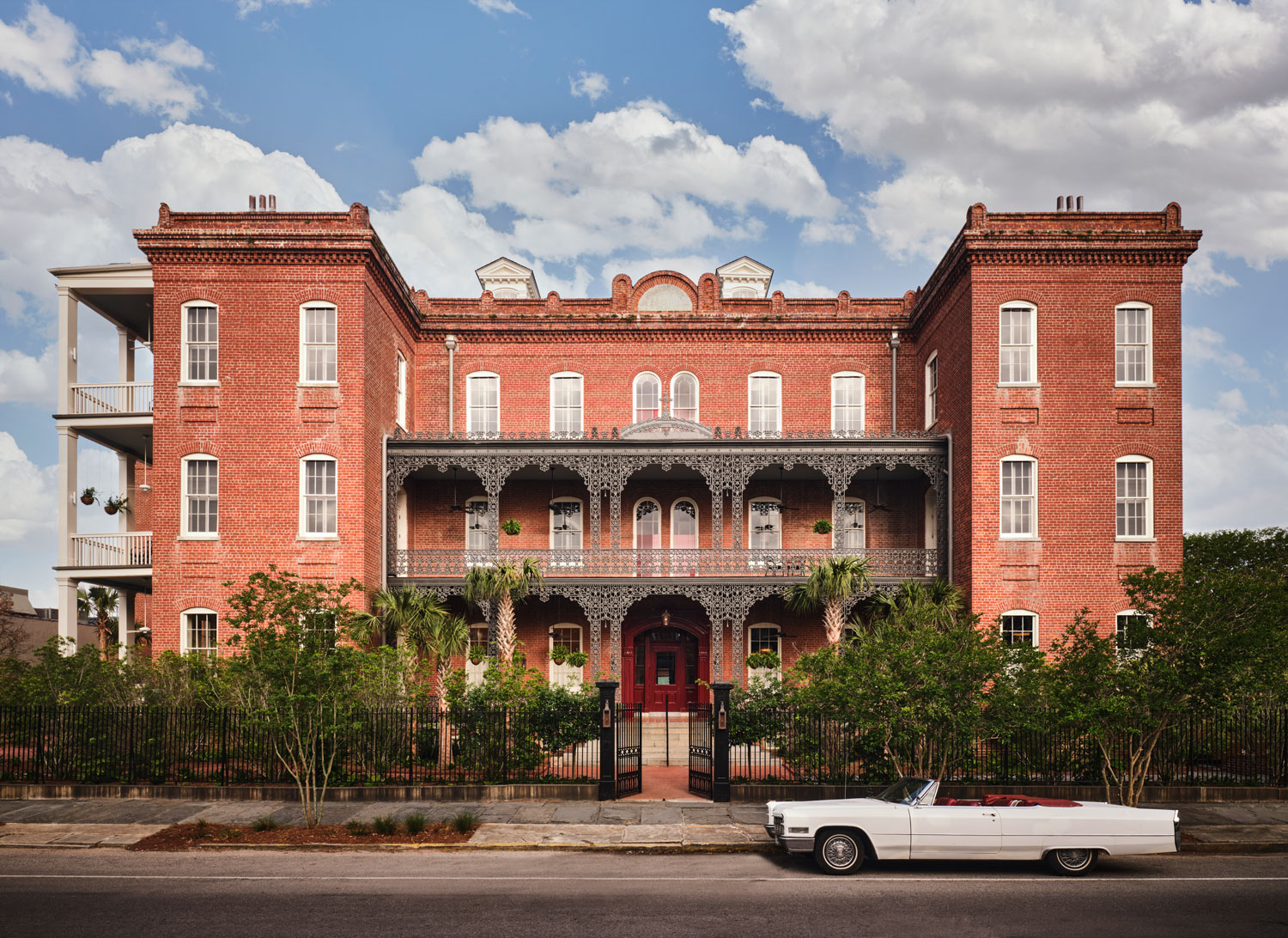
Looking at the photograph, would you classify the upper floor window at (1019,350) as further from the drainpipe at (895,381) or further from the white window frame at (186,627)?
the white window frame at (186,627)

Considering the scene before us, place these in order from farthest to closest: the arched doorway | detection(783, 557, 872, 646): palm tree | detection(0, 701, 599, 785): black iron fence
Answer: the arched doorway < detection(783, 557, 872, 646): palm tree < detection(0, 701, 599, 785): black iron fence

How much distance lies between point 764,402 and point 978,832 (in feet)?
59.4

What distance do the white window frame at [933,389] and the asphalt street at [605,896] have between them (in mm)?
15290

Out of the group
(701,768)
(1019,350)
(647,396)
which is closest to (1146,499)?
(1019,350)

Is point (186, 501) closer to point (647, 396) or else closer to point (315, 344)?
point (315, 344)

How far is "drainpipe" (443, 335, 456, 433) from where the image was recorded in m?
27.6

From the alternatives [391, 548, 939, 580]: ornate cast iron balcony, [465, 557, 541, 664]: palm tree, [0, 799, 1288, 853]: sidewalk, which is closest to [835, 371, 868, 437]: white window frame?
[391, 548, 939, 580]: ornate cast iron balcony

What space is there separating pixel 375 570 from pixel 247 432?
456cm

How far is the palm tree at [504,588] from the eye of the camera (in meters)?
23.1

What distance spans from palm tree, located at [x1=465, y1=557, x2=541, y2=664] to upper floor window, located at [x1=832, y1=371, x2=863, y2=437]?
1022cm

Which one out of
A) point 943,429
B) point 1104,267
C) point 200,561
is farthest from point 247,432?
point 1104,267

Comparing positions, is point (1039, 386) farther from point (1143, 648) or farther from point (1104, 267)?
point (1143, 648)

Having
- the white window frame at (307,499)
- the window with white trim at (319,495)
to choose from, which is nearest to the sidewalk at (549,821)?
the white window frame at (307,499)

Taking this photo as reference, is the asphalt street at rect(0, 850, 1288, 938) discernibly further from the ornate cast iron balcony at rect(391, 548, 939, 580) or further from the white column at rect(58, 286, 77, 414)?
the white column at rect(58, 286, 77, 414)
